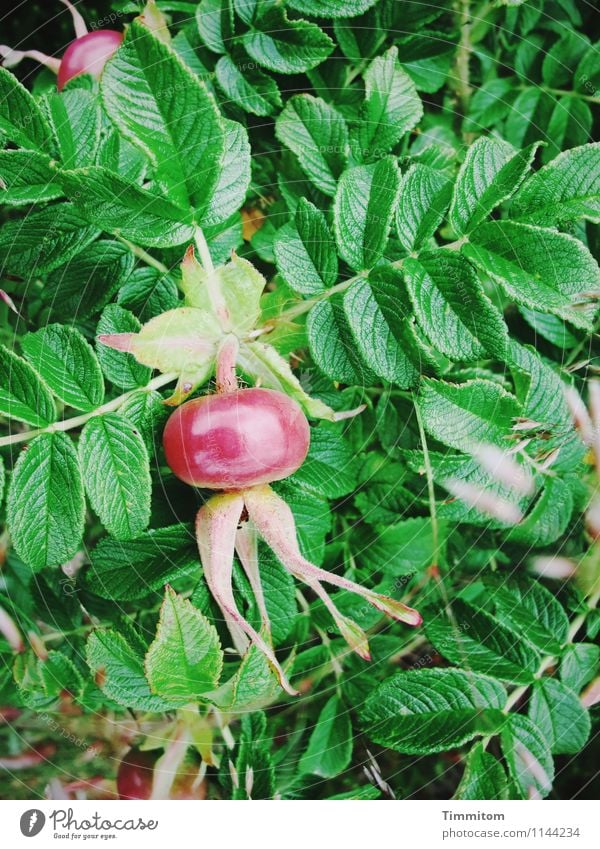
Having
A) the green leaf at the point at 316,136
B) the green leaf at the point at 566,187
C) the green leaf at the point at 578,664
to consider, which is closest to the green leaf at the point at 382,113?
the green leaf at the point at 316,136

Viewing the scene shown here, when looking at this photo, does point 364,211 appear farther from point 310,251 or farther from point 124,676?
point 124,676

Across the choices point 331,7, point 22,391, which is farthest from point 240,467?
point 331,7

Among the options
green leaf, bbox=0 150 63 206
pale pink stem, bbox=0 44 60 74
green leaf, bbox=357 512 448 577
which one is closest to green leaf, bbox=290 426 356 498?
green leaf, bbox=357 512 448 577

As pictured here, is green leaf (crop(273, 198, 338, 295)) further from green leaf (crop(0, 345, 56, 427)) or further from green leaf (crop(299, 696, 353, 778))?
green leaf (crop(299, 696, 353, 778))

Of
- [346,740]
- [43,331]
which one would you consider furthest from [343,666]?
[43,331]

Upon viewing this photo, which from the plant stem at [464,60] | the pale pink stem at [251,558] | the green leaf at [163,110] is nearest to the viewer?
the green leaf at [163,110]

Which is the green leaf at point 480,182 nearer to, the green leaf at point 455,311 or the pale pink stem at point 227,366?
the green leaf at point 455,311

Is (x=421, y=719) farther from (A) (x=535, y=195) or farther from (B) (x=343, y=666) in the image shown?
(A) (x=535, y=195)
